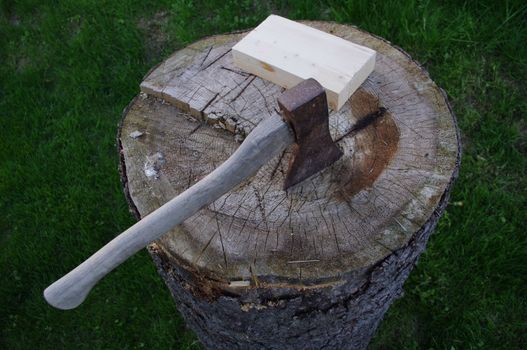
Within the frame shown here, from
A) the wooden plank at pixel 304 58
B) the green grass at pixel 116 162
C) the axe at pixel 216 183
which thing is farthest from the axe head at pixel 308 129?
the green grass at pixel 116 162

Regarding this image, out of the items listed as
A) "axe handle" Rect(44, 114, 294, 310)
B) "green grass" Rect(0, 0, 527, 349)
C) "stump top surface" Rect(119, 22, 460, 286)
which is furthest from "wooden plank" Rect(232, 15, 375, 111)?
"green grass" Rect(0, 0, 527, 349)

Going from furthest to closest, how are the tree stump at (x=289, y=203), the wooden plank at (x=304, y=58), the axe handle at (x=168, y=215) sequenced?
the wooden plank at (x=304, y=58), the tree stump at (x=289, y=203), the axe handle at (x=168, y=215)

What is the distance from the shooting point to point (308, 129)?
5.31 ft

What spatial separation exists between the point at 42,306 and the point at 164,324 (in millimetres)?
715

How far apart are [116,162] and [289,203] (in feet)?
6.01

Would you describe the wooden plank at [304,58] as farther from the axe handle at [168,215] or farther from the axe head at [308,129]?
the axe handle at [168,215]

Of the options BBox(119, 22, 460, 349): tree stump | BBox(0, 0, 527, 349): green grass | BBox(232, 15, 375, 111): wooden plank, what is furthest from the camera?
BBox(0, 0, 527, 349): green grass

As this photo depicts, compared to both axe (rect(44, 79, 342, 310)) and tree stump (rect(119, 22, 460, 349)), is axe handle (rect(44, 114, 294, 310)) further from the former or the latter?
tree stump (rect(119, 22, 460, 349))

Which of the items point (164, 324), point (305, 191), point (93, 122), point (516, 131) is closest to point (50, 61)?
point (93, 122)

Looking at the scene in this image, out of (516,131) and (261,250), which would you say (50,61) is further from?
(516,131)

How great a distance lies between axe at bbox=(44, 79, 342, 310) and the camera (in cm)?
150

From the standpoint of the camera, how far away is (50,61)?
3684 millimetres

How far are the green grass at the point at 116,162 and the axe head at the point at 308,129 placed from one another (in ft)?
4.19

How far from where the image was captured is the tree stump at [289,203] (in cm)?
160
